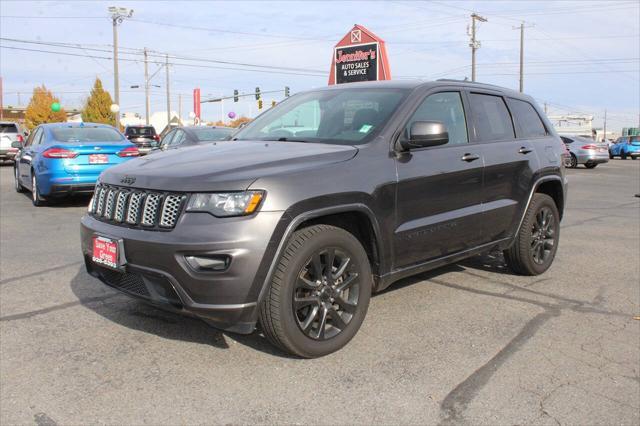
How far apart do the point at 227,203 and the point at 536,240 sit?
358cm

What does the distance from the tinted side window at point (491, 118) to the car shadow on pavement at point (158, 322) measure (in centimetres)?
257

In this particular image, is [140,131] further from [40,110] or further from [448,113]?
[40,110]

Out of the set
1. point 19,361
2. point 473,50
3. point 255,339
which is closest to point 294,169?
point 255,339

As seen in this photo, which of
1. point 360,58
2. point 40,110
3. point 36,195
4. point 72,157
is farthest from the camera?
point 40,110

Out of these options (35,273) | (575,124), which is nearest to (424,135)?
(35,273)

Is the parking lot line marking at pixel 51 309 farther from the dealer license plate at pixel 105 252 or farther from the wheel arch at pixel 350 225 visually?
the wheel arch at pixel 350 225

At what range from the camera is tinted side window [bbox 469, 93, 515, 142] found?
4.89 meters

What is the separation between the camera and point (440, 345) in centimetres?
382

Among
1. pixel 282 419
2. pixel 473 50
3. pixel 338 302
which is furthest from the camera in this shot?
pixel 473 50

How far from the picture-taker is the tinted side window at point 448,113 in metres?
4.37

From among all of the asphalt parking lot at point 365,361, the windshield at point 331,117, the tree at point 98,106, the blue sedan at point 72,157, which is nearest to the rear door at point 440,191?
the windshield at point 331,117

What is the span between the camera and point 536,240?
5562 millimetres

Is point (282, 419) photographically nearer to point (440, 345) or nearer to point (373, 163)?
point (440, 345)

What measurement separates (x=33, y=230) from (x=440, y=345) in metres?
6.47
